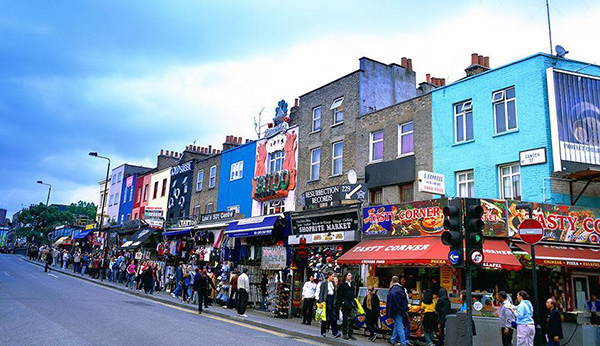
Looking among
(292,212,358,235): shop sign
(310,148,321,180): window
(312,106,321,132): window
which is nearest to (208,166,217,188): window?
(310,148,321,180): window

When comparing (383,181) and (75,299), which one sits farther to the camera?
(383,181)

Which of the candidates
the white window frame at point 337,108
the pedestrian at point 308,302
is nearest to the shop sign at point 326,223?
the pedestrian at point 308,302

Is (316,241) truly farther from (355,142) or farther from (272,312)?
(355,142)

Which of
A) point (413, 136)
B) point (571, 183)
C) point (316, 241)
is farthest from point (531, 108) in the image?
point (316, 241)

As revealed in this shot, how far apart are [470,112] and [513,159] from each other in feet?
9.26

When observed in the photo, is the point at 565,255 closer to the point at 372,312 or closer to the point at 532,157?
the point at 532,157

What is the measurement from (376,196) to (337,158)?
3.46 metres

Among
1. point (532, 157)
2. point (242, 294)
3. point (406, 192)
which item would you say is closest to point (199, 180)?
point (242, 294)

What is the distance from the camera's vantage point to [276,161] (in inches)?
1099

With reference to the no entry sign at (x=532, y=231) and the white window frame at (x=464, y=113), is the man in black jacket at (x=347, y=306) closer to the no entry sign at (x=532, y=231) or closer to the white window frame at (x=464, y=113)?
the no entry sign at (x=532, y=231)

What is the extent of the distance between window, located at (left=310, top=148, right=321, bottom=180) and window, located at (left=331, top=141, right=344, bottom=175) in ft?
3.17

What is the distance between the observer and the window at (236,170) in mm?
30297

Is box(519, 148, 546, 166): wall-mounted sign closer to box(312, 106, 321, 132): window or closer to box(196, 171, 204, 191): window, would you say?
box(312, 106, 321, 132): window

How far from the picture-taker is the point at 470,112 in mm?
18531
